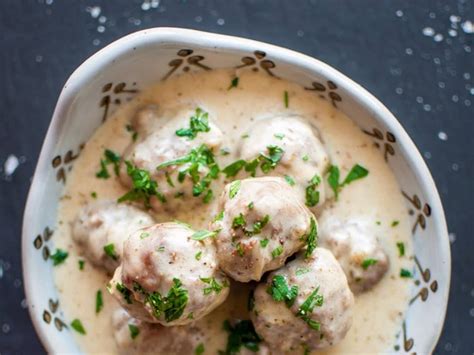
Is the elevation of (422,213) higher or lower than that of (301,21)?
lower

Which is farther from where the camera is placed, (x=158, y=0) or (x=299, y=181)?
(x=158, y=0)

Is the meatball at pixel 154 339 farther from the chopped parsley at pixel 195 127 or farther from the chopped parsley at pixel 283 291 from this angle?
the chopped parsley at pixel 195 127

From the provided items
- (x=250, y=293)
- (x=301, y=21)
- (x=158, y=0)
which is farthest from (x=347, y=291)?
(x=158, y=0)

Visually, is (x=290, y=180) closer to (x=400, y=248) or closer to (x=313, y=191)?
(x=313, y=191)

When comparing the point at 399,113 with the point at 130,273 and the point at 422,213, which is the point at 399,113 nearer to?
the point at 422,213

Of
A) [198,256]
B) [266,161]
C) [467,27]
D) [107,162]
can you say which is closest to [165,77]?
[107,162]

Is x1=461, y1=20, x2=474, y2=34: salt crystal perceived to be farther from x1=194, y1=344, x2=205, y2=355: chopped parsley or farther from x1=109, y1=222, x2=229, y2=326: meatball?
x1=194, y1=344, x2=205, y2=355: chopped parsley
